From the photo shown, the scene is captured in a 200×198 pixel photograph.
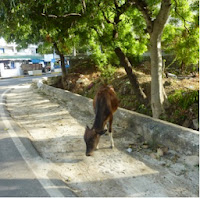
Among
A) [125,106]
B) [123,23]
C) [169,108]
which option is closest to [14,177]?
[169,108]

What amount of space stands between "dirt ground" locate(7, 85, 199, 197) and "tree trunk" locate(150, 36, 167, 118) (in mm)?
1297

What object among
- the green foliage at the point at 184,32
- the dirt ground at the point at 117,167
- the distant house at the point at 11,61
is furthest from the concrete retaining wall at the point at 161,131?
the distant house at the point at 11,61

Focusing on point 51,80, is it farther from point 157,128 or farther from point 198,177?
point 198,177

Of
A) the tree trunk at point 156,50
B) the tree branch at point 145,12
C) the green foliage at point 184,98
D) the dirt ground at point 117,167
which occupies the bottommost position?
the dirt ground at point 117,167

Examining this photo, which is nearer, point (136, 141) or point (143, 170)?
point (143, 170)

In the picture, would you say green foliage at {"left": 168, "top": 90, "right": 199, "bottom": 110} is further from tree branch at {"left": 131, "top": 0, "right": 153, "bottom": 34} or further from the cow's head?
the cow's head

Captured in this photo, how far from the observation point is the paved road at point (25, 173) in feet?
11.8

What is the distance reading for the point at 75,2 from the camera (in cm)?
729

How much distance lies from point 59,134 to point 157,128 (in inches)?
111

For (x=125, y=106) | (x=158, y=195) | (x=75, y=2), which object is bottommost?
(x=158, y=195)

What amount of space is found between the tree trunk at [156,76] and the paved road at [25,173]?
11.8ft

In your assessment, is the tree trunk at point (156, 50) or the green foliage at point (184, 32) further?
the green foliage at point (184, 32)

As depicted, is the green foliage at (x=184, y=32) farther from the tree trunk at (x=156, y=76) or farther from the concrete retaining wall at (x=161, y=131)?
the concrete retaining wall at (x=161, y=131)

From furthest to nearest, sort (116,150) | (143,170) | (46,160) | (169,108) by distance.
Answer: (169,108) < (116,150) < (46,160) < (143,170)
